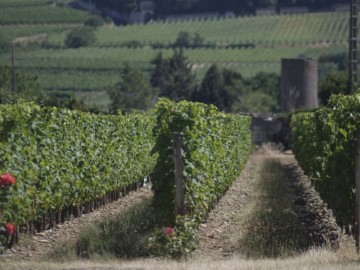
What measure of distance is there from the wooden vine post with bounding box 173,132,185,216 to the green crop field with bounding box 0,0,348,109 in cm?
11109

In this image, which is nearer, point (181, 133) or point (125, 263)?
point (125, 263)

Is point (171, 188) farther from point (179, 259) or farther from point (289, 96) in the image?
point (289, 96)

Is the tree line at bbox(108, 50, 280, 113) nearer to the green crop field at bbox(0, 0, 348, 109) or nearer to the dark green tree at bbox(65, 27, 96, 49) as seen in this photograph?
the green crop field at bbox(0, 0, 348, 109)

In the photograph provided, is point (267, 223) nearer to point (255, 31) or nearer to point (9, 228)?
point (9, 228)

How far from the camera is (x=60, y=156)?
72.6 feet

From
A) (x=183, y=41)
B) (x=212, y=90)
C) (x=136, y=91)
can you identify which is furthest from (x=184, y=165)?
(x=183, y=41)

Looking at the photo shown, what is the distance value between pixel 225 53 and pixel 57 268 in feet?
513

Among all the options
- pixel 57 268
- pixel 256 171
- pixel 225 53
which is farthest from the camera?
pixel 225 53

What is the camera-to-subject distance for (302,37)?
173 m

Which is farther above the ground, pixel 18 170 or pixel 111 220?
pixel 18 170

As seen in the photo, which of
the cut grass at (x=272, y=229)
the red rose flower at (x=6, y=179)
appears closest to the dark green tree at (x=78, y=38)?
the cut grass at (x=272, y=229)

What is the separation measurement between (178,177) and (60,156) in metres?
4.89

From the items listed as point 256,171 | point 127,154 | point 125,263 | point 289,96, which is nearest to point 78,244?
point 125,263

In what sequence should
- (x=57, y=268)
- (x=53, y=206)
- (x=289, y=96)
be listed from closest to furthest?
1. (x=57, y=268)
2. (x=53, y=206)
3. (x=289, y=96)
